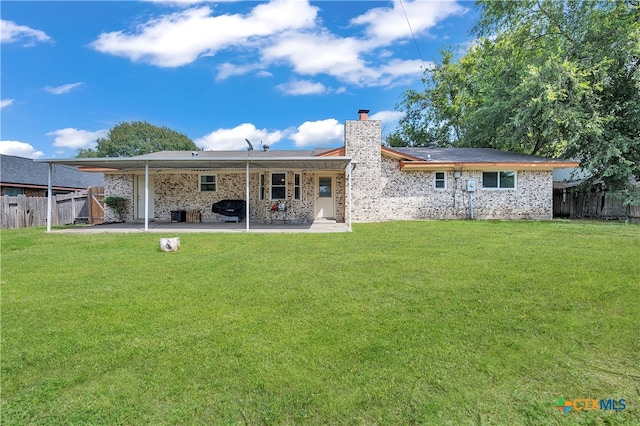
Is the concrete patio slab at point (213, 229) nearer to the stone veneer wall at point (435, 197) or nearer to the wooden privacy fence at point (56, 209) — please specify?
the stone veneer wall at point (435, 197)

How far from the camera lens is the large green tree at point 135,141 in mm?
42906

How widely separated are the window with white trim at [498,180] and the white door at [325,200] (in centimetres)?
668

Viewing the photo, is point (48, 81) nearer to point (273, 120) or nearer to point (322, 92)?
point (273, 120)

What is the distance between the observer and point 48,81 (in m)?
18.3

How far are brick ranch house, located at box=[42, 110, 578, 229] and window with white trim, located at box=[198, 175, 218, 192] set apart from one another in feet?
0.15

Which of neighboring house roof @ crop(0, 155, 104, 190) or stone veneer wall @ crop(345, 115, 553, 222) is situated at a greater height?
neighboring house roof @ crop(0, 155, 104, 190)

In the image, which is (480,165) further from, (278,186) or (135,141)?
(135,141)

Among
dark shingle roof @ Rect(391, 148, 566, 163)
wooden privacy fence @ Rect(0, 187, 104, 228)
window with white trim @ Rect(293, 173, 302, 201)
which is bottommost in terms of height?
wooden privacy fence @ Rect(0, 187, 104, 228)

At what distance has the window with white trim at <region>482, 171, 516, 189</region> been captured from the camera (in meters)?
14.3

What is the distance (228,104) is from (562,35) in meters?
19.4

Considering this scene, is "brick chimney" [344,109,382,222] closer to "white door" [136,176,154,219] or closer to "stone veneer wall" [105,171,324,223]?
"stone veneer wall" [105,171,324,223]

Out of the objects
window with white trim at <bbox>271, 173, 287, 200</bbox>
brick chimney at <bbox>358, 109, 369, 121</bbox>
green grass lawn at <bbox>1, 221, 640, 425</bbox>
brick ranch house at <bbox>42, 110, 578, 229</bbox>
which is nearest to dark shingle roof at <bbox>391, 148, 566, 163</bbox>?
brick ranch house at <bbox>42, 110, 578, 229</bbox>

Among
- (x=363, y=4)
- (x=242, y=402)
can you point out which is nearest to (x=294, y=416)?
(x=242, y=402)
